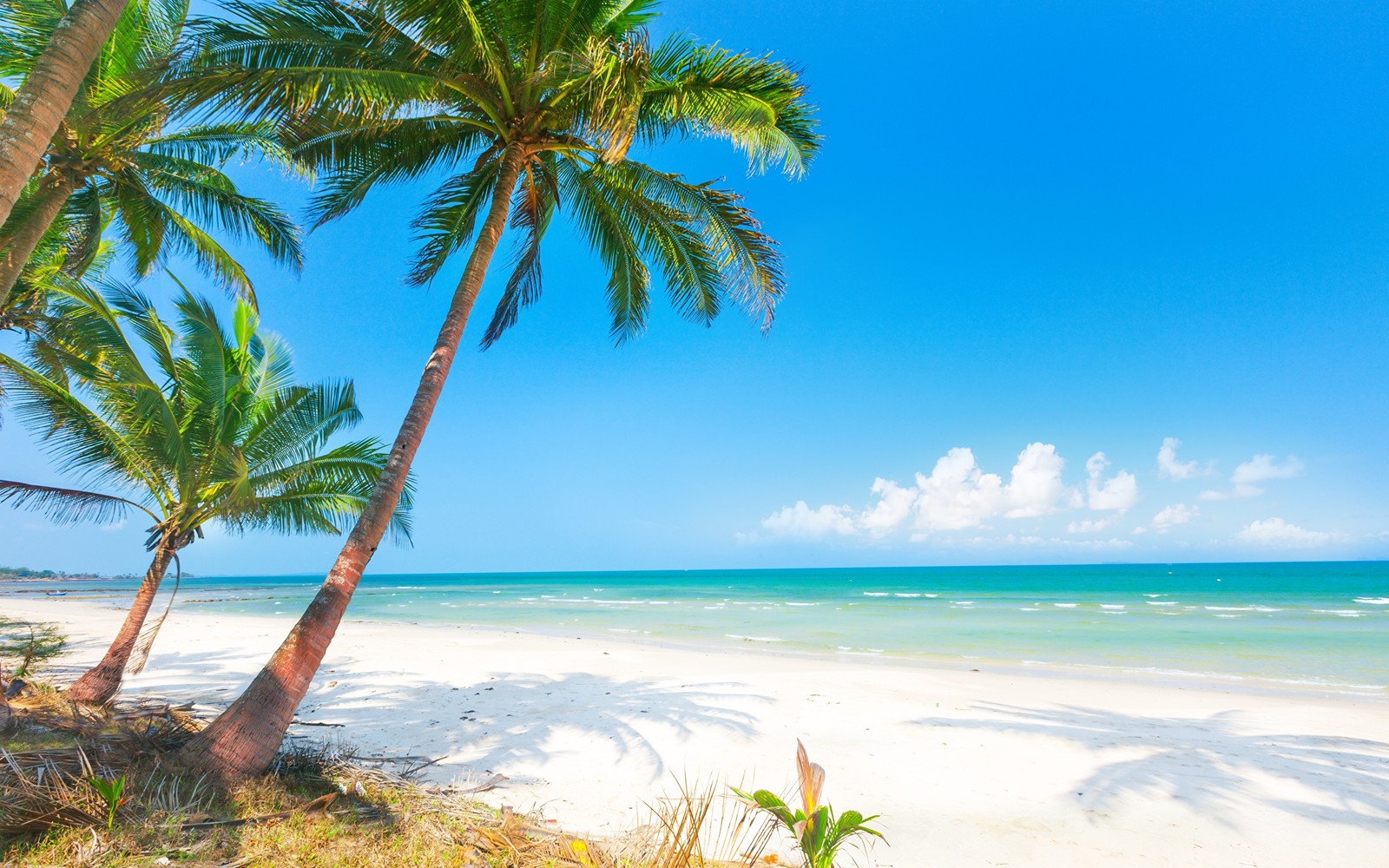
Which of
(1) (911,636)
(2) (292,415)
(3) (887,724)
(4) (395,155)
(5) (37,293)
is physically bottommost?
(1) (911,636)

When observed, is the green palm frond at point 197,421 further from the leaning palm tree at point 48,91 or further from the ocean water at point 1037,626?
the ocean water at point 1037,626

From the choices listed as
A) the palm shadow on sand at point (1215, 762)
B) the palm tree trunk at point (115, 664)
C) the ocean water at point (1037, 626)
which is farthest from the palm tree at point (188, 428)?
the ocean water at point (1037, 626)

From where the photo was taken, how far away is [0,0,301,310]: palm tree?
5.50 meters

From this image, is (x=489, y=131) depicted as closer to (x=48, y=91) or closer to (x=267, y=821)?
(x=48, y=91)

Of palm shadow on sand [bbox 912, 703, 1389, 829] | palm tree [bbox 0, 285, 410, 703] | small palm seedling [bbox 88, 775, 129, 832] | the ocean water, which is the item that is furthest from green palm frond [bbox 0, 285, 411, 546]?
the ocean water

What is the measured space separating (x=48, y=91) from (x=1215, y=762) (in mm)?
10096

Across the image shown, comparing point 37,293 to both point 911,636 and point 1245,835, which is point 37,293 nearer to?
point 1245,835

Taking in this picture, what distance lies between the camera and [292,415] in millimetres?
6875

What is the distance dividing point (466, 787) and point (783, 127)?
6.67 m

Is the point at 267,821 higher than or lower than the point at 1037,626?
higher

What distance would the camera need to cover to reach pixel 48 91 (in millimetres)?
3107

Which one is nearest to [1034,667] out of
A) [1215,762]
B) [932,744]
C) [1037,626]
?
[1215,762]

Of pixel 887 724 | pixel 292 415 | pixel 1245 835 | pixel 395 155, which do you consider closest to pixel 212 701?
pixel 292 415

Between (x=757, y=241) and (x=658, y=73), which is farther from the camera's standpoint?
(x=757, y=241)
